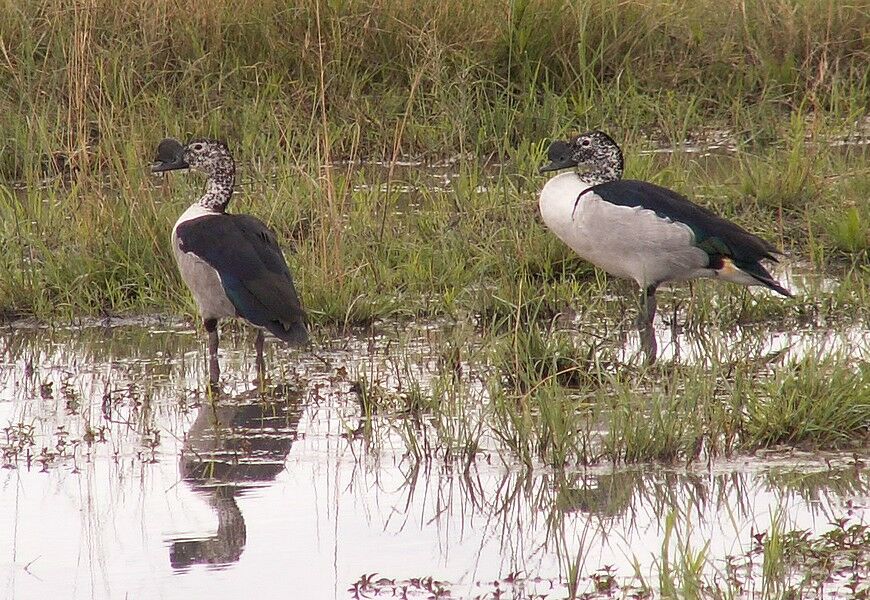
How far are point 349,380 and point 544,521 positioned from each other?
1676 millimetres

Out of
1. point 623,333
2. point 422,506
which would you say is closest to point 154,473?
point 422,506

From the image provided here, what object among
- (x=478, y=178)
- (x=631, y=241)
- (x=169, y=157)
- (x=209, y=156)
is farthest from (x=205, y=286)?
(x=478, y=178)

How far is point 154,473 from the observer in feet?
17.5

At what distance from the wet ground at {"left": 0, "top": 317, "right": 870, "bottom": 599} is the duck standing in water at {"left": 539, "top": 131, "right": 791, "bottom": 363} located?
751 millimetres

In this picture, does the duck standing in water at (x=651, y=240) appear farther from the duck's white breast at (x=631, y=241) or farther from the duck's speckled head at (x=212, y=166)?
the duck's speckled head at (x=212, y=166)

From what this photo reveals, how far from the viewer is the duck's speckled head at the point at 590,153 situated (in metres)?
7.81

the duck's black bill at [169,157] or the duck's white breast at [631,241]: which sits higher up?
the duck's black bill at [169,157]

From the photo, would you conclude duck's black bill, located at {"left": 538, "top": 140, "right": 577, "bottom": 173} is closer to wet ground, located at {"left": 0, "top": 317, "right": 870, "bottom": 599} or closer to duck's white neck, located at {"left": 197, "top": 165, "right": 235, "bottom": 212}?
duck's white neck, located at {"left": 197, "top": 165, "right": 235, "bottom": 212}

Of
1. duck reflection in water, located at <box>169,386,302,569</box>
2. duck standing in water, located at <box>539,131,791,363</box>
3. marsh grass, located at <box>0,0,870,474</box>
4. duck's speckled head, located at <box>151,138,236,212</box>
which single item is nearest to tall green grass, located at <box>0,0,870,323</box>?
marsh grass, located at <box>0,0,870,474</box>

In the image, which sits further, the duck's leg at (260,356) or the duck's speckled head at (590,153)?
the duck's speckled head at (590,153)

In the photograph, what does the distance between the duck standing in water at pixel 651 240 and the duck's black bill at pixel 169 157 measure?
1.74 meters

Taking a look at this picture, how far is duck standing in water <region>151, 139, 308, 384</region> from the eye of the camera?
6574mm

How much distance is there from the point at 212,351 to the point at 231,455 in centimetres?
129

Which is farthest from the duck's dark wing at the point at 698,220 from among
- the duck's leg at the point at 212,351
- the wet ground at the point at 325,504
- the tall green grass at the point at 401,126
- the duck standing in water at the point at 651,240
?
the duck's leg at the point at 212,351
